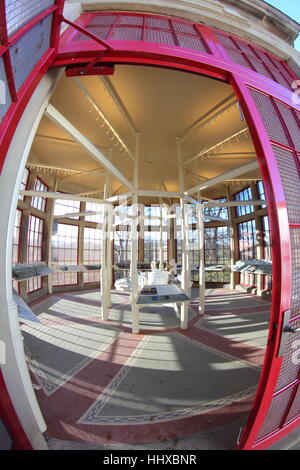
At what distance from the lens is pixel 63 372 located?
3420 mm

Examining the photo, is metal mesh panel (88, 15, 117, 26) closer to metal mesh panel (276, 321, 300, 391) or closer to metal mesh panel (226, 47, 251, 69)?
metal mesh panel (226, 47, 251, 69)

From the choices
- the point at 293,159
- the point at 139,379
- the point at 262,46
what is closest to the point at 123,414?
the point at 139,379

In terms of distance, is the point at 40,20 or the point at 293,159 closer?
the point at 40,20

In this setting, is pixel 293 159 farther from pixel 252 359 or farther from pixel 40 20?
pixel 252 359

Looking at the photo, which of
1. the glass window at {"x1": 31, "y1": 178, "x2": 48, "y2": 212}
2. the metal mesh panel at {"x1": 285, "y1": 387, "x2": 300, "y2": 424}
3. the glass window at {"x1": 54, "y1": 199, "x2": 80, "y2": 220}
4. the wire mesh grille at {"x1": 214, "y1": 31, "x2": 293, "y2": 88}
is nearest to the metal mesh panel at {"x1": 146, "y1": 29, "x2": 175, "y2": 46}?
the wire mesh grille at {"x1": 214, "y1": 31, "x2": 293, "y2": 88}

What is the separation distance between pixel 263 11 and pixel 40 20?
3.45 meters

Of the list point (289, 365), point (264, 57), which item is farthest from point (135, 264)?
point (264, 57)

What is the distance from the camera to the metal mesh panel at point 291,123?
2127mm

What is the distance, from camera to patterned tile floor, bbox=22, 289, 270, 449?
2291 millimetres

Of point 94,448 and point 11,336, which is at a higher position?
point 11,336

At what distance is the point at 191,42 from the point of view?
7.73 ft

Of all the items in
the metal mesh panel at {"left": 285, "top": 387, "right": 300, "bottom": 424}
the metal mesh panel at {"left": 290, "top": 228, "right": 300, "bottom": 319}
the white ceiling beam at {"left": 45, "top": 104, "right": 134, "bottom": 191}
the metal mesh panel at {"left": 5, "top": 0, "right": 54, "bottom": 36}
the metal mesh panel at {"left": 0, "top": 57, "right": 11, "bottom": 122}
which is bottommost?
the metal mesh panel at {"left": 285, "top": 387, "right": 300, "bottom": 424}

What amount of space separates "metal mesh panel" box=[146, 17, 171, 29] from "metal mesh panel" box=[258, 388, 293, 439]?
182 inches
